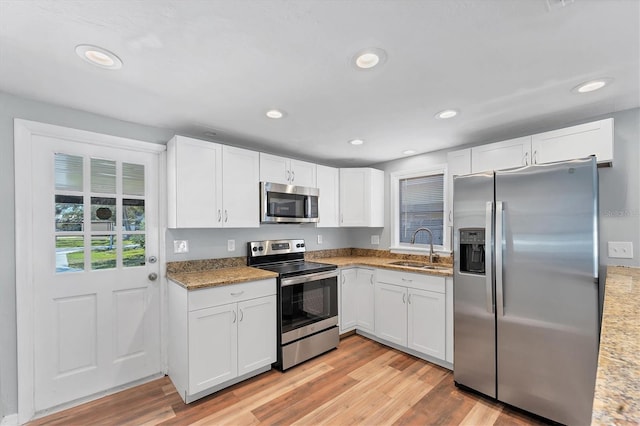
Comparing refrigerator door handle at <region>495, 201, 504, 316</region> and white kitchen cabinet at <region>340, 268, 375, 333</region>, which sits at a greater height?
refrigerator door handle at <region>495, 201, 504, 316</region>

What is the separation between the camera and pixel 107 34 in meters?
1.31

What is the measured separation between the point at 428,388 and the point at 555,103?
2.43 meters

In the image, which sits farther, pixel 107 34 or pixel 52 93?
pixel 52 93

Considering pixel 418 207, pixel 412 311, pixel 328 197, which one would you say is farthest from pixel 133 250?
pixel 418 207

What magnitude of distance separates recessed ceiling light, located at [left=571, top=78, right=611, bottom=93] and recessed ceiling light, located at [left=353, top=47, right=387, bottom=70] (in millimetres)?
1354

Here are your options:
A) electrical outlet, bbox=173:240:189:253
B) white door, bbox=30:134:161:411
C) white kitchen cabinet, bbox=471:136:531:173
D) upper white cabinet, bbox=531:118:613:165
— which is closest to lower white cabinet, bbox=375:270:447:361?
white kitchen cabinet, bbox=471:136:531:173

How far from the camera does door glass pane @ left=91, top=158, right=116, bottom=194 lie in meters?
2.30

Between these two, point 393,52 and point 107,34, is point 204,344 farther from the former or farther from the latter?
point 393,52

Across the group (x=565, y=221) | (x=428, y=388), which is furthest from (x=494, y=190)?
(x=428, y=388)

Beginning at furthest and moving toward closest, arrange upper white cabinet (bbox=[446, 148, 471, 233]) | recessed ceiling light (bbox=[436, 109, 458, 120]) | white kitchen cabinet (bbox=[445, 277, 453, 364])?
upper white cabinet (bbox=[446, 148, 471, 233]) < white kitchen cabinet (bbox=[445, 277, 453, 364]) < recessed ceiling light (bbox=[436, 109, 458, 120])

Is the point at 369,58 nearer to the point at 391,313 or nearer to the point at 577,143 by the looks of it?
the point at 577,143

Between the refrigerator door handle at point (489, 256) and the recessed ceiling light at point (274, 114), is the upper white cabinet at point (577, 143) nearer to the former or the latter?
the refrigerator door handle at point (489, 256)

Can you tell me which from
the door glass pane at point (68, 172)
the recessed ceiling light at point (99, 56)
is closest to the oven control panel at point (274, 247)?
the door glass pane at point (68, 172)

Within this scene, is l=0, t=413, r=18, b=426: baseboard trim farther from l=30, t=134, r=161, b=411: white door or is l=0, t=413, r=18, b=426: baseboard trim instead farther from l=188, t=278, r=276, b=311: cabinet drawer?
l=188, t=278, r=276, b=311: cabinet drawer
